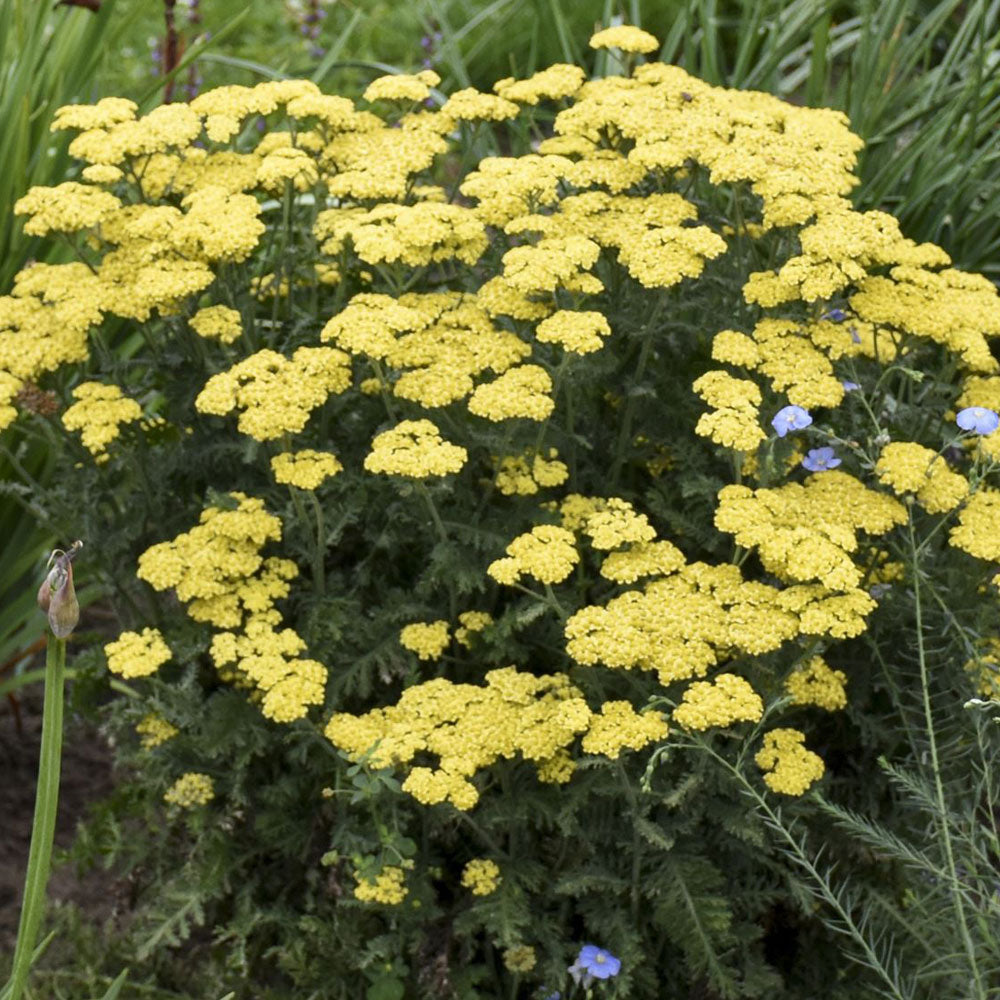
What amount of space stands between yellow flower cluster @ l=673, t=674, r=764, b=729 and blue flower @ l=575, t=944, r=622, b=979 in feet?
1.41

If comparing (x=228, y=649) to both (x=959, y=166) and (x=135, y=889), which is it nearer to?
(x=135, y=889)

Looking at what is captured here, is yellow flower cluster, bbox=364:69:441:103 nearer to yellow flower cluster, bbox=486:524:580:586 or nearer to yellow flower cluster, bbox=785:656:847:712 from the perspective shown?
yellow flower cluster, bbox=486:524:580:586

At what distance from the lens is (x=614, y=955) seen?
7.35 feet

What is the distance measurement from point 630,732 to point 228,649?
648 mm

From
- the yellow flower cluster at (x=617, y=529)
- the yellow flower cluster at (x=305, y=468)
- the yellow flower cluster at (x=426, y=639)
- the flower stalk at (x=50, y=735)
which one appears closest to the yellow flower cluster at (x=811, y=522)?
the yellow flower cluster at (x=617, y=529)

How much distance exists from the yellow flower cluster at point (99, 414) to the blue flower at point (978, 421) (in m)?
1.32

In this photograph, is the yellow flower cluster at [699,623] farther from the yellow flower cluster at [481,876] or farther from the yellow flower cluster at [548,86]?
the yellow flower cluster at [548,86]

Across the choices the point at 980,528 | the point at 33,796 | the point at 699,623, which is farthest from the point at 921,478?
the point at 33,796

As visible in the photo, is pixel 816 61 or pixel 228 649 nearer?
pixel 228 649

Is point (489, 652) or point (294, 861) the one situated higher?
point (489, 652)

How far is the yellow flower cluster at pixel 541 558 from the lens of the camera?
6.88 ft

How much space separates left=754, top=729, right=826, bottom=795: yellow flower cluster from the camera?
2.06 m

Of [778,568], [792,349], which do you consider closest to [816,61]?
[792,349]

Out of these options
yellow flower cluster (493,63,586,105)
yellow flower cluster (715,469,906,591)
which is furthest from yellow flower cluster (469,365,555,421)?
yellow flower cluster (493,63,586,105)
